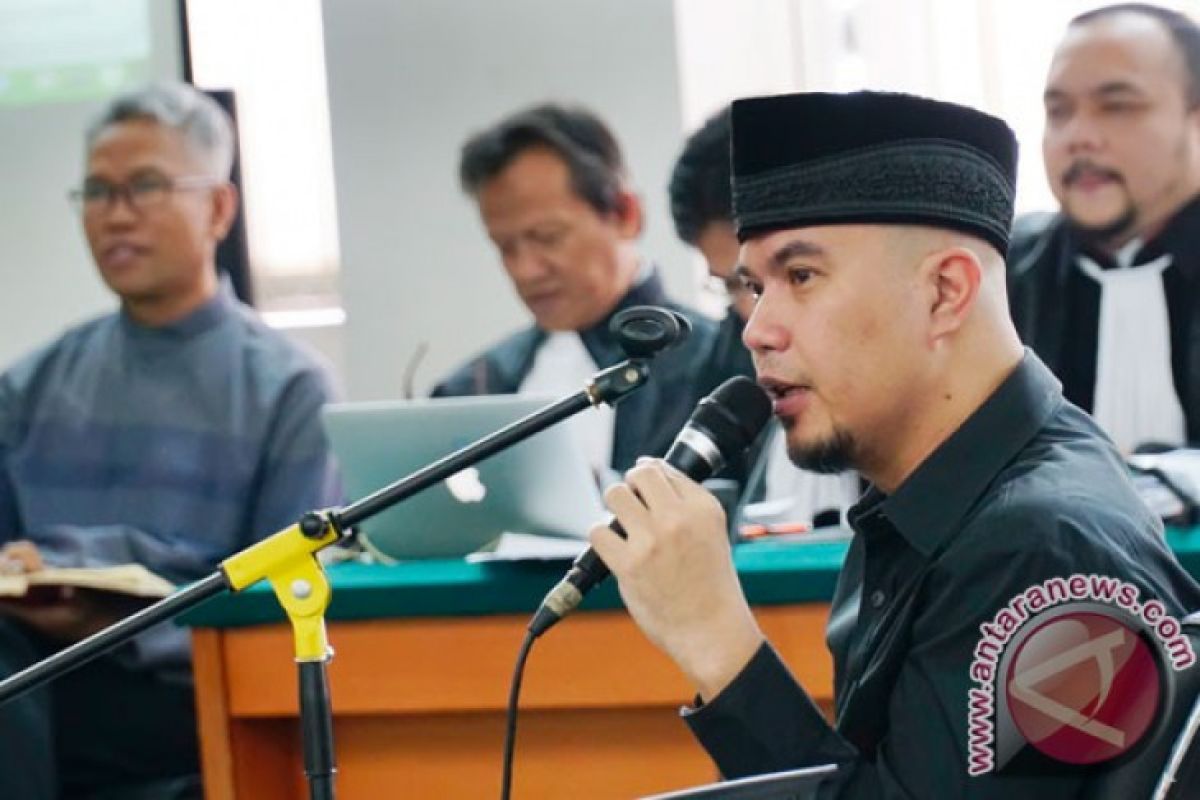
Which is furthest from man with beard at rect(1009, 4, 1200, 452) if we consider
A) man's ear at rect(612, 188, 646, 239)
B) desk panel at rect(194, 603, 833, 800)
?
desk panel at rect(194, 603, 833, 800)

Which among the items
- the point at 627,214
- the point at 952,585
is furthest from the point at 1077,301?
the point at 952,585

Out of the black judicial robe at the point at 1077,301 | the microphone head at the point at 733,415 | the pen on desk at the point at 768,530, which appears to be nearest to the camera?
the microphone head at the point at 733,415

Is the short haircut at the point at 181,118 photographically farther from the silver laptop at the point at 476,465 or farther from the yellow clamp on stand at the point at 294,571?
the yellow clamp on stand at the point at 294,571

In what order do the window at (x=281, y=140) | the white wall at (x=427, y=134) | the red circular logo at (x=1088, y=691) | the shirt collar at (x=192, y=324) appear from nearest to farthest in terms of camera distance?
the red circular logo at (x=1088, y=691) < the shirt collar at (x=192, y=324) < the white wall at (x=427, y=134) < the window at (x=281, y=140)

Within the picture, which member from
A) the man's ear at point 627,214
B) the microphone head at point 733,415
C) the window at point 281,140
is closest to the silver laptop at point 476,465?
the man's ear at point 627,214

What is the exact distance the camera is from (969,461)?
145 centimetres

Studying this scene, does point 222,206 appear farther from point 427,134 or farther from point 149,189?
point 427,134

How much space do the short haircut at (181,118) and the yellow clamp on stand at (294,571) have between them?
7.60 feet

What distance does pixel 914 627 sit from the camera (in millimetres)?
1385

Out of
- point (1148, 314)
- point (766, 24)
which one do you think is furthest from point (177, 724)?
point (766, 24)

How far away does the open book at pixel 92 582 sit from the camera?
114 inches

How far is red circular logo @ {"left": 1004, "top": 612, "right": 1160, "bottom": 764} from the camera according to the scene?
4.01 ft

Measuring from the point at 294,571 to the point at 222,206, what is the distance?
7.57 feet

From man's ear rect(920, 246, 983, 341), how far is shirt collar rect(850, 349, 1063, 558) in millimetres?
62
